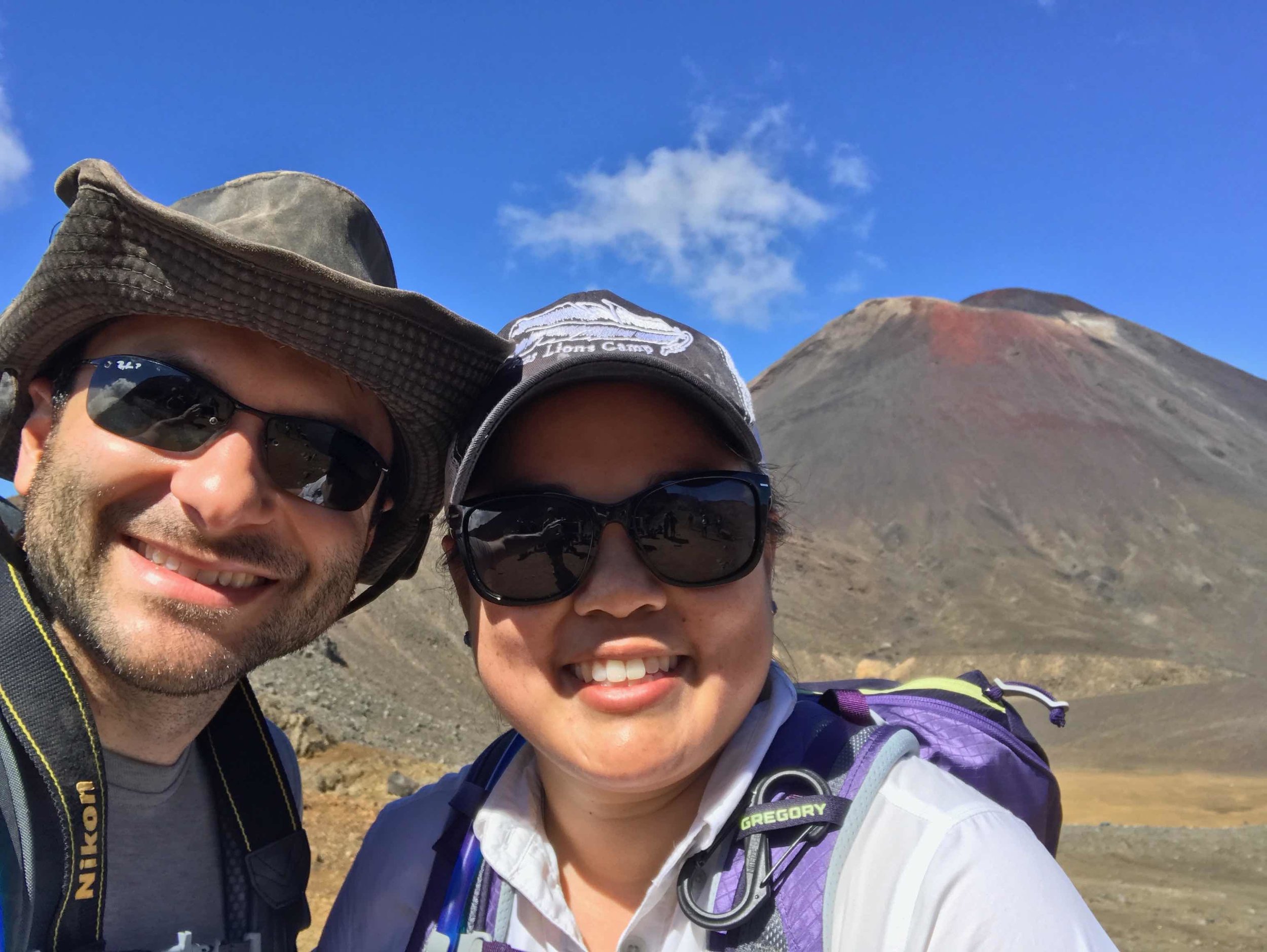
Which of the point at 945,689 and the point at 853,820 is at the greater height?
the point at 945,689

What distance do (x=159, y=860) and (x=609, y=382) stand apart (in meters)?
1.50

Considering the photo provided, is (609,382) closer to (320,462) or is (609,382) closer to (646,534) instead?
(646,534)

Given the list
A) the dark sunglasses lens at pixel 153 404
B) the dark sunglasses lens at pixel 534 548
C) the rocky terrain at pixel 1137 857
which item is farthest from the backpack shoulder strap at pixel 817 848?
the rocky terrain at pixel 1137 857

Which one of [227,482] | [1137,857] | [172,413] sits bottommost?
[1137,857]

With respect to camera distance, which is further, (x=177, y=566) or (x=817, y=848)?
(x=177, y=566)

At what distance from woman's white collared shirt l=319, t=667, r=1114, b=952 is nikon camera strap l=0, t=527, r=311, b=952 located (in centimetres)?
23

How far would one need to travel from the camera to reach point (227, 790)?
2.17m

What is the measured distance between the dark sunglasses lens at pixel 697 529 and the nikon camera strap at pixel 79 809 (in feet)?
3.87

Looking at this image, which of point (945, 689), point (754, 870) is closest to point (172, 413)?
point (754, 870)

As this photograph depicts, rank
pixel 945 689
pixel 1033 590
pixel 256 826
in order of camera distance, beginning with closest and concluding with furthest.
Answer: pixel 256 826 → pixel 945 689 → pixel 1033 590

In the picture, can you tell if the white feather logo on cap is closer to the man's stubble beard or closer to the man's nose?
the man's nose

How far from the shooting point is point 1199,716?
18.9 meters

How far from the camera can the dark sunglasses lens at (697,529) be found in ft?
5.55

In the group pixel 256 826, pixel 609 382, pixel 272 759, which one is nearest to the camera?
pixel 609 382
